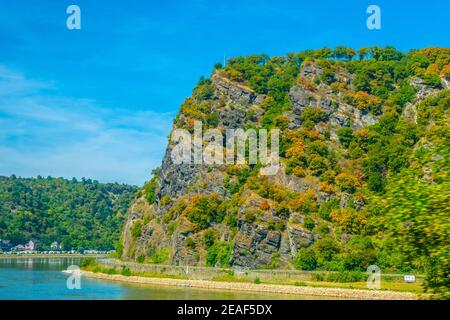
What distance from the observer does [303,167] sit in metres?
96.9

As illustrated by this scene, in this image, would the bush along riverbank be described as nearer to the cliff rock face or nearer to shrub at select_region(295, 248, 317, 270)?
shrub at select_region(295, 248, 317, 270)

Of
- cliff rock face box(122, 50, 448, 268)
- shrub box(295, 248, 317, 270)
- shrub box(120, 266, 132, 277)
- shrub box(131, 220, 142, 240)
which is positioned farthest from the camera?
shrub box(131, 220, 142, 240)

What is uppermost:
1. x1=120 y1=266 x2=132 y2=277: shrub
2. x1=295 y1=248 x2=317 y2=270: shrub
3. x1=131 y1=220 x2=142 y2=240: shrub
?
x1=131 y1=220 x2=142 y2=240: shrub

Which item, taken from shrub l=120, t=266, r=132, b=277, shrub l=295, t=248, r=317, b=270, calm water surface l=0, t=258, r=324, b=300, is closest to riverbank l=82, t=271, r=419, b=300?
shrub l=120, t=266, r=132, b=277

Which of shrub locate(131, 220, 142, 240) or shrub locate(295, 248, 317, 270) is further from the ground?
shrub locate(131, 220, 142, 240)

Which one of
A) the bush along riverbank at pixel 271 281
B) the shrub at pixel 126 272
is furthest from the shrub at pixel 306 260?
the shrub at pixel 126 272

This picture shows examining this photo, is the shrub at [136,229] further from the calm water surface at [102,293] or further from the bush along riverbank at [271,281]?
the calm water surface at [102,293]

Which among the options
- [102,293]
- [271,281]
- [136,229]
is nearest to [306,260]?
[271,281]

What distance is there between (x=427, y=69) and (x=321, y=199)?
42809mm

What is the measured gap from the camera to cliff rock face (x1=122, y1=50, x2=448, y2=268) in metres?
85.8

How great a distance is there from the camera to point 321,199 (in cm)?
9106

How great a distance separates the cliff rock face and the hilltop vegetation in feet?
0.69

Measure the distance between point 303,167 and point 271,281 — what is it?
27.5 meters
